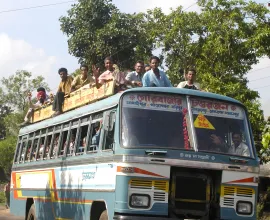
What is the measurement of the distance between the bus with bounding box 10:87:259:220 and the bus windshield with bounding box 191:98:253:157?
0.05 ft

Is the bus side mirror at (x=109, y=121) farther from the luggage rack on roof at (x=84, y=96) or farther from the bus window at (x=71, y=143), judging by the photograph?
the bus window at (x=71, y=143)

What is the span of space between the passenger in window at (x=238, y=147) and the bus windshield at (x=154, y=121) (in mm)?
774

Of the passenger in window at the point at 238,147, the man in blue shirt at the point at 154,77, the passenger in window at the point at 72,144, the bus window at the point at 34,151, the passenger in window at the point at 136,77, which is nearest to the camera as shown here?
the passenger in window at the point at 238,147

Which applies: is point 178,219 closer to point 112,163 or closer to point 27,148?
point 112,163

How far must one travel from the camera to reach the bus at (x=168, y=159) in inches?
342

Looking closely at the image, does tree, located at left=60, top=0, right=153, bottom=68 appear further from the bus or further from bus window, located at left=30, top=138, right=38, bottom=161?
the bus

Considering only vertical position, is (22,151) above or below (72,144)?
above

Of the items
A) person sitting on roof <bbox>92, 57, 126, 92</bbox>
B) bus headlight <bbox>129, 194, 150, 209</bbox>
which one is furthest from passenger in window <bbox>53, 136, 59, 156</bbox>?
bus headlight <bbox>129, 194, 150, 209</bbox>

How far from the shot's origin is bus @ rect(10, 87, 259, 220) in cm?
869

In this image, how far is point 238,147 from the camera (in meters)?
9.42

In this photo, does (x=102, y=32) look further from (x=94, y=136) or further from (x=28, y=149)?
(x=94, y=136)

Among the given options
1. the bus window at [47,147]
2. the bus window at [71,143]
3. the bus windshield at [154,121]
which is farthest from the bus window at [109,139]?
the bus window at [47,147]

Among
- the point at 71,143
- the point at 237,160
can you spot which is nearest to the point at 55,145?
the point at 71,143

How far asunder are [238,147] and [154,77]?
2.10 m
